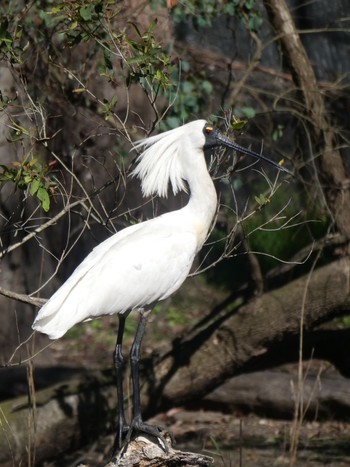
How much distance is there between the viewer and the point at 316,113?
27.2ft

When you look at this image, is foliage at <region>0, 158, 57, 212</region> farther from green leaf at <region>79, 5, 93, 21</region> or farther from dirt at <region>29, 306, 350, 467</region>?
dirt at <region>29, 306, 350, 467</region>

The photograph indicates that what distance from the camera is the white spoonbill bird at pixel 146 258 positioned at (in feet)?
18.0

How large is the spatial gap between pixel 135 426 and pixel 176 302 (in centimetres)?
677

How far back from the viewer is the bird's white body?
17.9 ft

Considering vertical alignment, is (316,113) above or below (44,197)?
below

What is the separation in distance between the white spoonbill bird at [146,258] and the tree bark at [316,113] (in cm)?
223

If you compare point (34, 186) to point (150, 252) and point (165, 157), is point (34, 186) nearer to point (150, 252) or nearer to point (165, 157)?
point (150, 252)

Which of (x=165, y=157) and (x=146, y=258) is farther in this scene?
(x=165, y=157)

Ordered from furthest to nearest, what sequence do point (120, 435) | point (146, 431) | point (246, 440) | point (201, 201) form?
1. point (246, 440)
2. point (201, 201)
3. point (120, 435)
4. point (146, 431)

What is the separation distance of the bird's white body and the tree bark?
2.39 metres

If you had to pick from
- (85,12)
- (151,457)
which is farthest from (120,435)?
(85,12)

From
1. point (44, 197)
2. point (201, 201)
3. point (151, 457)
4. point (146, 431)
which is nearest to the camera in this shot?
point (151, 457)

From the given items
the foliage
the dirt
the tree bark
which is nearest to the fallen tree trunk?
the dirt

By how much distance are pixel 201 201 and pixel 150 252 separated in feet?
1.52
